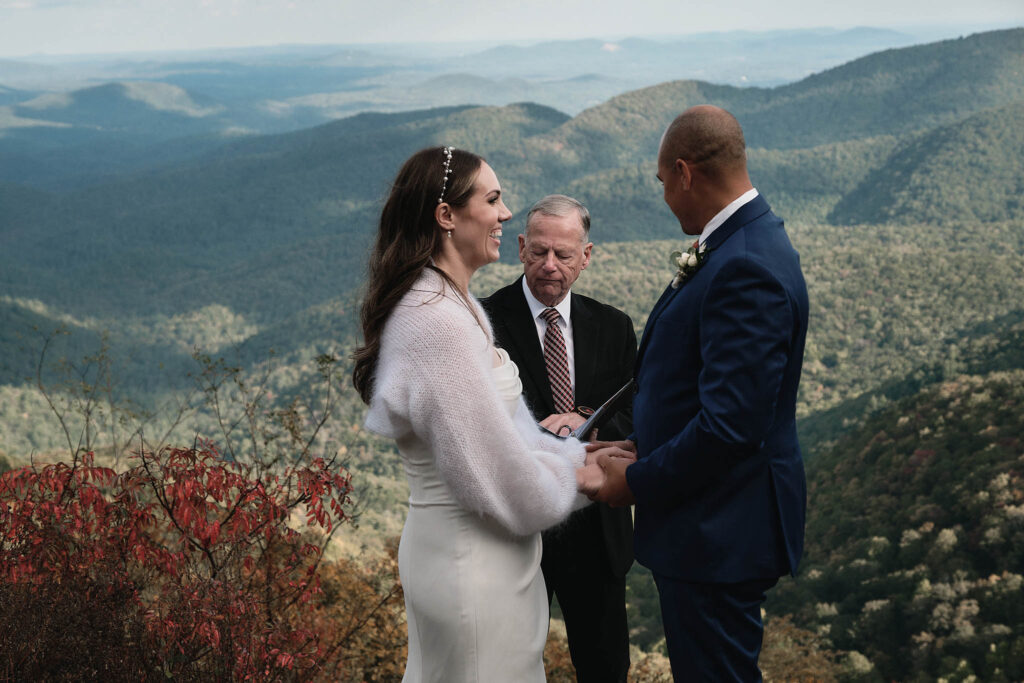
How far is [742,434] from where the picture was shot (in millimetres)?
2287

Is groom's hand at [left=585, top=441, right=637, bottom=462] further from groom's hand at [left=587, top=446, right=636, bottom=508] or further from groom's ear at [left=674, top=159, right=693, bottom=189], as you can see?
groom's ear at [left=674, top=159, right=693, bottom=189]

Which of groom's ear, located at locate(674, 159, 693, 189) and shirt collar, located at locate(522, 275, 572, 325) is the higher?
groom's ear, located at locate(674, 159, 693, 189)

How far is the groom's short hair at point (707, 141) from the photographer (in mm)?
2426

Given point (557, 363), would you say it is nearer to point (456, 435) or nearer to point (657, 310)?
point (657, 310)

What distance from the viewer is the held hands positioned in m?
2.65

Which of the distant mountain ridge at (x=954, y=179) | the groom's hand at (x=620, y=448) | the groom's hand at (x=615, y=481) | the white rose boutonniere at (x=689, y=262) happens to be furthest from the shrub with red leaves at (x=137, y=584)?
the distant mountain ridge at (x=954, y=179)

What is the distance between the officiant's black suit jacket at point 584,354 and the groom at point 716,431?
0.94 metres

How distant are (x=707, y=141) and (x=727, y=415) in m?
0.82

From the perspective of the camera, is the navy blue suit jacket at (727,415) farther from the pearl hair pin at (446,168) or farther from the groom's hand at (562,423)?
the pearl hair pin at (446,168)

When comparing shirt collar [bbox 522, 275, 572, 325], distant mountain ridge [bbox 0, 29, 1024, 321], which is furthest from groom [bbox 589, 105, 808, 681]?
distant mountain ridge [bbox 0, 29, 1024, 321]

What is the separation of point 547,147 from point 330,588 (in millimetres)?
123127

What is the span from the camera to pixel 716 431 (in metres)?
2.28

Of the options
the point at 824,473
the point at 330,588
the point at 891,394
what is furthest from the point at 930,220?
the point at 330,588

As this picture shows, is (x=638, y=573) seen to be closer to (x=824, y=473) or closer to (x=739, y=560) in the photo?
(x=824, y=473)
